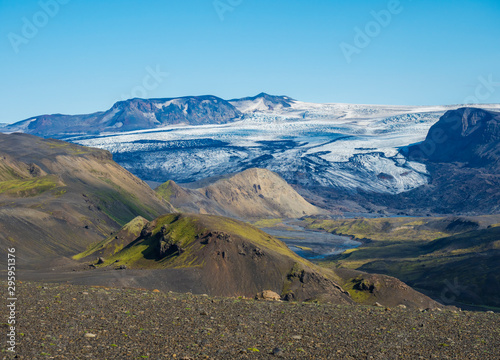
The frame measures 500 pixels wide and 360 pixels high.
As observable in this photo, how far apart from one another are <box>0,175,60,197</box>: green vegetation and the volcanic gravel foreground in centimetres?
11299

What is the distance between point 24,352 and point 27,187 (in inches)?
5173

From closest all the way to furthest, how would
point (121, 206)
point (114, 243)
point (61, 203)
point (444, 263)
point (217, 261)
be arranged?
point (217, 261) → point (114, 243) → point (61, 203) → point (444, 263) → point (121, 206)

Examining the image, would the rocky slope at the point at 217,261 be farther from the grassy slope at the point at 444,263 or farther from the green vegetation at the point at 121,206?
the green vegetation at the point at 121,206

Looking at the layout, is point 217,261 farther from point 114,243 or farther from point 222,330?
point 222,330

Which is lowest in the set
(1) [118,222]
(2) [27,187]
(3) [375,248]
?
(3) [375,248]

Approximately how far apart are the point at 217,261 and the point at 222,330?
50246 mm

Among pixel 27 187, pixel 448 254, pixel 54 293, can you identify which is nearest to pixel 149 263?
pixel 54 293

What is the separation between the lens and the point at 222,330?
25.6 metres

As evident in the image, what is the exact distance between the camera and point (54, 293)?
1275 inches

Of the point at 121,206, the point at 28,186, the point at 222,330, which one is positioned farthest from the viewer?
the point at 121,206

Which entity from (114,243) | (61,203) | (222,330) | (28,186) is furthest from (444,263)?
(222,330)

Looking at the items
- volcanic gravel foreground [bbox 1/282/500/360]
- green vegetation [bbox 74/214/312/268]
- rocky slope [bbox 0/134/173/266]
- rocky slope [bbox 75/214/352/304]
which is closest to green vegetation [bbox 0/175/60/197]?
rocky slope [bbox 0/134/173/266]

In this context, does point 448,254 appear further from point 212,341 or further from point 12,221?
point 212,341

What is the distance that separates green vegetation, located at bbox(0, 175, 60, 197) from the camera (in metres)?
137
